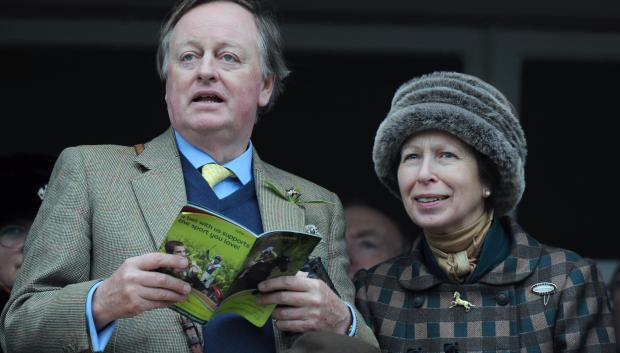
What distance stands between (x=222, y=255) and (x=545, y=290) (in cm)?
117

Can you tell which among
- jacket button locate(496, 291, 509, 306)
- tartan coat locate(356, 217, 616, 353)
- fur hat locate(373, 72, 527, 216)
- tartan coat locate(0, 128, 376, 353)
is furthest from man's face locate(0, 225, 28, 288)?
jacket button locate(496, 291, 509, 306)

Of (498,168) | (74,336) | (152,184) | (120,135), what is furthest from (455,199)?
(120,135)

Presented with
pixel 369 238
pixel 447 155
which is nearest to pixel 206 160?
pixel 447 155

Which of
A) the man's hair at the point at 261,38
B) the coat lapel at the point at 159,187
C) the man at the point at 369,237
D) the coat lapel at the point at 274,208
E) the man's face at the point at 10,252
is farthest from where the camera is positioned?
the man at the point at 369,237

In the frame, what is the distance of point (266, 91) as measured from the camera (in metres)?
4.18

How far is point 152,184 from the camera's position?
3770 mm

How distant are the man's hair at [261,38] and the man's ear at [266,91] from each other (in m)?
0.02

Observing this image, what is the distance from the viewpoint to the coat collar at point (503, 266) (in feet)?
13.1

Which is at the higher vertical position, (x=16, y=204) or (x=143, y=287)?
(x=16, y=204)

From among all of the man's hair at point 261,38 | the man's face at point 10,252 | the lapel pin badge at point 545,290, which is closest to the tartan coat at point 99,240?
the man's hair at point 261,38

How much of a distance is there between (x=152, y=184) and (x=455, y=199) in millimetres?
913

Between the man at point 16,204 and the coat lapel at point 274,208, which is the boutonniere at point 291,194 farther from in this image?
the man at point 16,204

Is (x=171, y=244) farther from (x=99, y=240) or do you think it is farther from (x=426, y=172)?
(x=426, y=172)

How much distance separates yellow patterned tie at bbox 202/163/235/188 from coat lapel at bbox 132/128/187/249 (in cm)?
8
